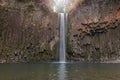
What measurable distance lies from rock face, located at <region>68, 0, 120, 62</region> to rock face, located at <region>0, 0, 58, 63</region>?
141 inches

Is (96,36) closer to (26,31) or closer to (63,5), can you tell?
(26,31)

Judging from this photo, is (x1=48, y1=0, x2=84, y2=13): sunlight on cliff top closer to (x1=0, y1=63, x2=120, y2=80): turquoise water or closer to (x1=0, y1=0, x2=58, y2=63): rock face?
(x1=0, y1=0, x2=58, y2=63): rock face

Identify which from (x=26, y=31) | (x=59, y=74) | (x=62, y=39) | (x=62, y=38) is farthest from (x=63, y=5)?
(x=59, y=74)

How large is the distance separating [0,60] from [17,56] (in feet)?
9.10

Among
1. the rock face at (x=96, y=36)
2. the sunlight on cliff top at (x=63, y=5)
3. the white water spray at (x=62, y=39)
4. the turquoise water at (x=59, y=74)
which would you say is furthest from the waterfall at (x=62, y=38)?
the turquoise water at (x=59, y=74)

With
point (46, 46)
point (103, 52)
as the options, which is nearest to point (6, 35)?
point (46, 46)

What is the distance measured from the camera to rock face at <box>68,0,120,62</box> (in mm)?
48969

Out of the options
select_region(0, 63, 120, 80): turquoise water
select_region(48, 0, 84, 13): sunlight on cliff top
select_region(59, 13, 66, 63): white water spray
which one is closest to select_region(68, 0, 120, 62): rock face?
select_region(59, 13, 66, 63): white water spray

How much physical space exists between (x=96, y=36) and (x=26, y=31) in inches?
461

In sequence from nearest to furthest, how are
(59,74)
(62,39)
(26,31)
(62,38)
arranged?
1. (59,74)
2. (62,39)
3. (62,38)
4. (26,31)

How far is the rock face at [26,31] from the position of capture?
159 feet

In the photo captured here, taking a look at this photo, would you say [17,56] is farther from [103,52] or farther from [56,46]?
[103,52]

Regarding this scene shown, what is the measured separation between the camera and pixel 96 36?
1960 inches

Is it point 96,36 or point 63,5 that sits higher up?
point 63,5
